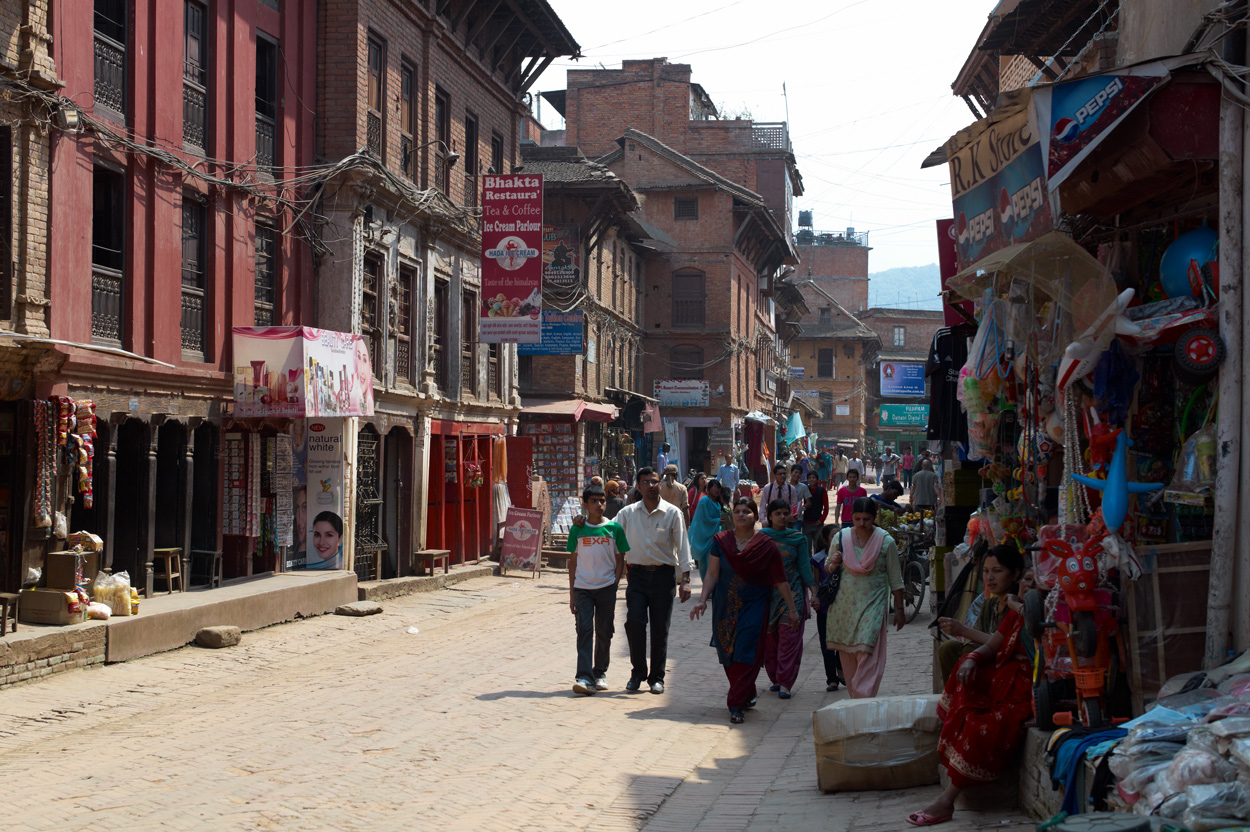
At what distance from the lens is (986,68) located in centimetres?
2241

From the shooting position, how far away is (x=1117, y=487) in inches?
236

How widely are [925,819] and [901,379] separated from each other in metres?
49.7

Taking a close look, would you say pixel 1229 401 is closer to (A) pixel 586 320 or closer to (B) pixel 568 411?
(B) pixel 568 411

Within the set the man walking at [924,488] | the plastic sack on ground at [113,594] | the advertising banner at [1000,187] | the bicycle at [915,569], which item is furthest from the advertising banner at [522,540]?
the advertising banner at [1000,187]

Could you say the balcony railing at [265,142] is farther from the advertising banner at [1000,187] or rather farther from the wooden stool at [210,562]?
the advertising banner at [1000,187]

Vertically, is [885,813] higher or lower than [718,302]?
lower

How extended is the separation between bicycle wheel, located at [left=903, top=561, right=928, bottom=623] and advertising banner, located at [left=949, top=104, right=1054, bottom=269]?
291 inches

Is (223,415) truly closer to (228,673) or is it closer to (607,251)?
(228,673)

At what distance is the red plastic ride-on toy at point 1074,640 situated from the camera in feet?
19.2

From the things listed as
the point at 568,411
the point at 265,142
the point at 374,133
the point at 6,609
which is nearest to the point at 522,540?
the point at 374,133

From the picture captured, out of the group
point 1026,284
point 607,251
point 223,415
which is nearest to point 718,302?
point 607,251

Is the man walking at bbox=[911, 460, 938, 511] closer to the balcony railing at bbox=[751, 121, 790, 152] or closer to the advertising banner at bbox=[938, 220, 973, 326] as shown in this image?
the advertising banner at bbox=[938, 220, 973, 326]

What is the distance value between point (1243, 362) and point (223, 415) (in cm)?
1312

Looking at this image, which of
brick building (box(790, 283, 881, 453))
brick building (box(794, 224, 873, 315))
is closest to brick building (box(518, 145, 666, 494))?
brick building (box(790, 283, 881, 453))
